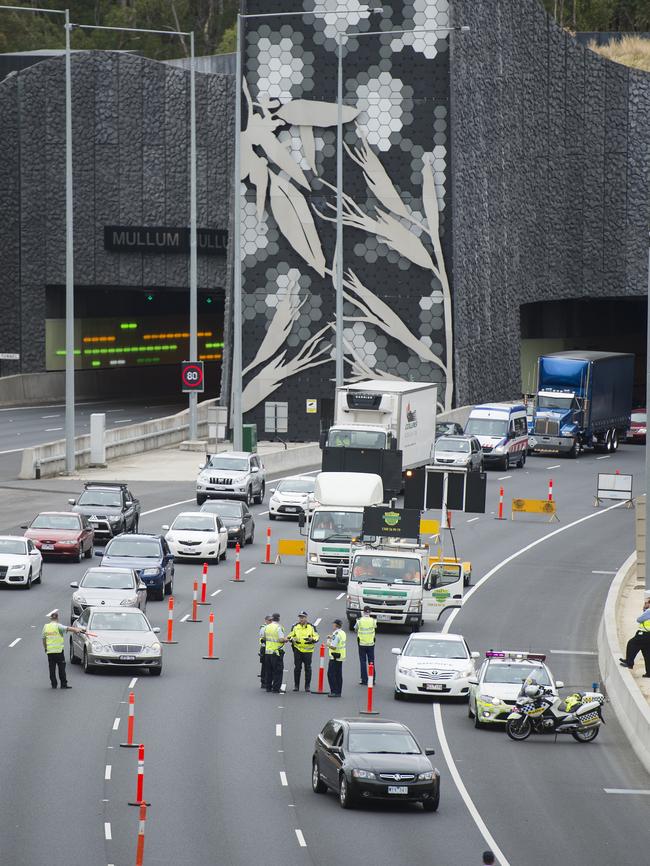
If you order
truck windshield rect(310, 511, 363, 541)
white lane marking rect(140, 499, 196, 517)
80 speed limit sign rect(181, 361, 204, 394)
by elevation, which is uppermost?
80 speed limit sign rect(181, 361, 204, 394)

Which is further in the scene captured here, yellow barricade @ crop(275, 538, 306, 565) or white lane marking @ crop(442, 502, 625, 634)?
yellow barricade @ crop(275, 538, 306, 565)

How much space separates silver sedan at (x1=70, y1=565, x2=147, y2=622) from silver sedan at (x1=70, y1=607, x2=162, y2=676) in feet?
7.07

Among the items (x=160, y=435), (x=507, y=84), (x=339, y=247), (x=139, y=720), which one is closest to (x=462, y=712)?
(x=139, y=720)

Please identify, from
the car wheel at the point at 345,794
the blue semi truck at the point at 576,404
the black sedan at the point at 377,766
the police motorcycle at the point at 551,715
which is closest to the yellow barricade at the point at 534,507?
the blue semi truck at the point at 576,404

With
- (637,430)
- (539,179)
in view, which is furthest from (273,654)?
(539,179)

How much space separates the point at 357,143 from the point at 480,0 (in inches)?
409

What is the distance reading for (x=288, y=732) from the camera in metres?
28.0

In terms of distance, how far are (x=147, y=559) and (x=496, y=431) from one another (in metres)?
29.0

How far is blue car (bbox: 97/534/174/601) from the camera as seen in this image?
3922 cm

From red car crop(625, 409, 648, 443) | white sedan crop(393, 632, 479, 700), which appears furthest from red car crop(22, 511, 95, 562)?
red car crop(625, 409, 648, 443)

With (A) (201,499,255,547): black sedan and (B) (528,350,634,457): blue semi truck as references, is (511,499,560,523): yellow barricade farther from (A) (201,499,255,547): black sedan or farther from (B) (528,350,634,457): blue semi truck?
(B) (528,350,634,457): blue semi truck

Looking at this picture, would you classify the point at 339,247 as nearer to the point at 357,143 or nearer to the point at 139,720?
the point at 357,143

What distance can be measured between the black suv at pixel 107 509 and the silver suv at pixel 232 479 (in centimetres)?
537

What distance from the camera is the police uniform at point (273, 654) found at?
101 feet
